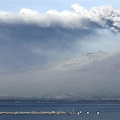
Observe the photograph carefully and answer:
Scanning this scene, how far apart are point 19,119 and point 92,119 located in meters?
41.8

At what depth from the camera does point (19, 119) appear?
197 metres

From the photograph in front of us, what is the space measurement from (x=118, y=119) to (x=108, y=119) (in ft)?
18.5

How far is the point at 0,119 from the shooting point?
198m

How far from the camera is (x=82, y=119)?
618ft

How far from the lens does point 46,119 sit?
630 feet

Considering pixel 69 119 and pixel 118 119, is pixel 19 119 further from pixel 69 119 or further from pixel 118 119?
pixel 118 119

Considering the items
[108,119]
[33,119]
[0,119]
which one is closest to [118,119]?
[108,119]

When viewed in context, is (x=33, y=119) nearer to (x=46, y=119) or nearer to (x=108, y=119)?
(x=46, y=119)

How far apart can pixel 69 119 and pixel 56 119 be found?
7380 mm

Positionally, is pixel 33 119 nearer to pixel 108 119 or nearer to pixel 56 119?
pixel 56 119

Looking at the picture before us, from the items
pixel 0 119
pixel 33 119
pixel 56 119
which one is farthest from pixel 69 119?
pixel 0 119

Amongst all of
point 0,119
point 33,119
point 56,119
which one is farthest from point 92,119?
point 0,119

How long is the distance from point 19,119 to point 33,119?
8.21 meters

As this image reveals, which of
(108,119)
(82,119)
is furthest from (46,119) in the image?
(108,119)
